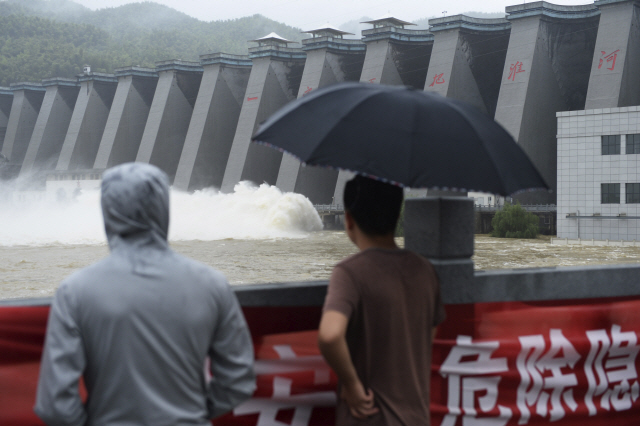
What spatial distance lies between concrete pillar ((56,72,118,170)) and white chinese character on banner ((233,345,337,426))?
6332 centimetres

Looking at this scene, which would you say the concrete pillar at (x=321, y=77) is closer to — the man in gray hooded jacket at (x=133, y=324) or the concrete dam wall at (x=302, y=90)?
the concrete dam wall at (x=302, y=90)

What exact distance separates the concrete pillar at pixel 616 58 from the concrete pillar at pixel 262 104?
23.7 m

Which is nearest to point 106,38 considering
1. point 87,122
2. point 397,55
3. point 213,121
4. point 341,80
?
point 87,122

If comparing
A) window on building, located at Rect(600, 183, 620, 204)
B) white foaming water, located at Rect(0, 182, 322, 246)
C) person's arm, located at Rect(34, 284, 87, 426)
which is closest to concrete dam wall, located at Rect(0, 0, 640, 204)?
white foaming water, located at Rect(0, 182, 322, 246)

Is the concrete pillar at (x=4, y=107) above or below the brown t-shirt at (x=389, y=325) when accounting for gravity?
above

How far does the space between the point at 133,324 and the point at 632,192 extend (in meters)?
27.7

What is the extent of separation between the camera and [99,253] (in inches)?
1064

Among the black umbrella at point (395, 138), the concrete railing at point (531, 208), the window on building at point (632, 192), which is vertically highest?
the concrete railing at point (531, 208)

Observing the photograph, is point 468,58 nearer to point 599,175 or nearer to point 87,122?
point 599,175

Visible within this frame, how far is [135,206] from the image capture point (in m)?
1.88

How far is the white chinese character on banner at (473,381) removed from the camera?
3.53m

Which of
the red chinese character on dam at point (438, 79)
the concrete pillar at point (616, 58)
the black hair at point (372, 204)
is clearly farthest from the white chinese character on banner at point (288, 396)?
the red chinese character on dam at point (438, 79)

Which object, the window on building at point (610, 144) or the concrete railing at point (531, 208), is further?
the concrete railing at point (531, 208)

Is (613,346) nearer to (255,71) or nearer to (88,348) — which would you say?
(88,348)
